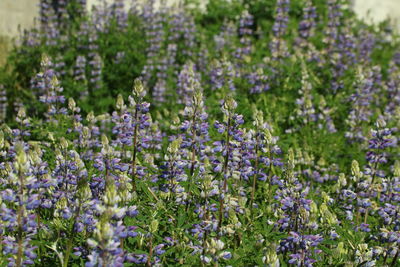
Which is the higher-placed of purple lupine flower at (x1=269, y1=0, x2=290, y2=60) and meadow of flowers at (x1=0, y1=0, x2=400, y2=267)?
purple lupine flower at (x1=269, y1=0, x2=290, y2=60)

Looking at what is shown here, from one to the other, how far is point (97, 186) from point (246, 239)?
3.38ft

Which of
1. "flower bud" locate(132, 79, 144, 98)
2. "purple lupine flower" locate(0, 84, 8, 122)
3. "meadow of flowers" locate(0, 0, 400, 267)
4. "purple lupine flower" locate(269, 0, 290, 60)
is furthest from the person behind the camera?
"purple lupine flower" locate(269, 0, 290, 60)

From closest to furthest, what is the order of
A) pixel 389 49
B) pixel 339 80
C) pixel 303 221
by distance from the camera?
1. pixel 303 221
2. pixel 339 80
3. pixel 389 49

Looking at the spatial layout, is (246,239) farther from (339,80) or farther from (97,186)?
(339,80)

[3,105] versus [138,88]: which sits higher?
[138,88]

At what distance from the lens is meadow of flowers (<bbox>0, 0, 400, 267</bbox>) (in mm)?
3398

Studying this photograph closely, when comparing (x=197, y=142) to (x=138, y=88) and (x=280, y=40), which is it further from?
(x=280, y=40)

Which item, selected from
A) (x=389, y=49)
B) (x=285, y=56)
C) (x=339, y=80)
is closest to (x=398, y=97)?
(x=339, y=80)

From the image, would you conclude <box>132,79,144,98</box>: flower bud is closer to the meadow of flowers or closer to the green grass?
the meadow of flowers

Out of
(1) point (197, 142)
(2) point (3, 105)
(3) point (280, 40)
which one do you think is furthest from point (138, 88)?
(3) point (280, 40)

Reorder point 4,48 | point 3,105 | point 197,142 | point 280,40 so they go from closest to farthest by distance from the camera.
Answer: point 197,142 → point 3,105 → point 280,40 → point 4,48

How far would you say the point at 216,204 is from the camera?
375 centimetres

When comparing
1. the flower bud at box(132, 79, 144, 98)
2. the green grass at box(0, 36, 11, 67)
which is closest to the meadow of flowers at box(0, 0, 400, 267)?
the flower bud at box(132, 79, 144, 98)

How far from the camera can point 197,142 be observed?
13.8 ft
